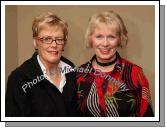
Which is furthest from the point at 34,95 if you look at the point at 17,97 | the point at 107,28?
the point at 107,28

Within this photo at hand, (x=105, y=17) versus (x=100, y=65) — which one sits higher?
(x=105, y=17)

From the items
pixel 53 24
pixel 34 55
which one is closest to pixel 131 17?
pixel 53 24

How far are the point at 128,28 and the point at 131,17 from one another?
0.06 m

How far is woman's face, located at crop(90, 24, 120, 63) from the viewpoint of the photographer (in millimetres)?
1421

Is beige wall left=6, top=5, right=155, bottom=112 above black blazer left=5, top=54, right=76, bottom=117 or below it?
above

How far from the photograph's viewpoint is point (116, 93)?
1436mm

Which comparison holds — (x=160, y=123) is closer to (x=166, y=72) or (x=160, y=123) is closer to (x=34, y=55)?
(x=166, y=72)

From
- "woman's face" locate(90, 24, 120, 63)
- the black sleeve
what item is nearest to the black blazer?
the black sleeve

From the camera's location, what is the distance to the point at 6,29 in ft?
4.80

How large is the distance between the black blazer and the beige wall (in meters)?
0.06

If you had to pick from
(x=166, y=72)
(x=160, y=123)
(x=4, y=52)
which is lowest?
(x=160, y=123)

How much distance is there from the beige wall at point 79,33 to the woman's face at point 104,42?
0.14ft

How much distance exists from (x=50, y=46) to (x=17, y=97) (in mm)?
303

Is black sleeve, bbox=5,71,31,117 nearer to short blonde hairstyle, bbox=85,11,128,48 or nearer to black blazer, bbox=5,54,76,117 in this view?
black blazer, bbox=5,54,76,117
